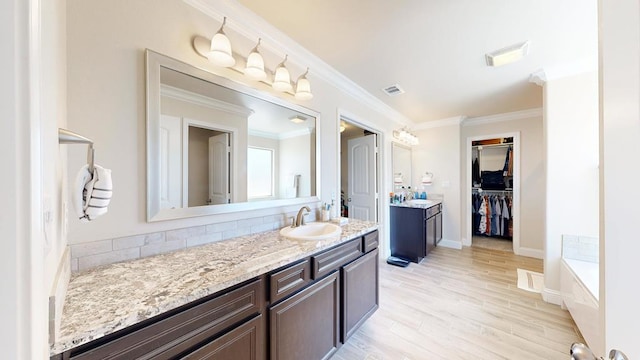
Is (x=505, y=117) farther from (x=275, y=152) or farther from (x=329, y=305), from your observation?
(x=329, y=305)

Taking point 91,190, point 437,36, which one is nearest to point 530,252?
point 437,36

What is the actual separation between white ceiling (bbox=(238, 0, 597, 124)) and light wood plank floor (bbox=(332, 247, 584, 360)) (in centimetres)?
241

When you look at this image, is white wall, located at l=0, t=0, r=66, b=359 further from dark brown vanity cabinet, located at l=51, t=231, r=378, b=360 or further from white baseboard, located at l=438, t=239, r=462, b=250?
white baseboard, located at l=438, t=239, r=462, b=250

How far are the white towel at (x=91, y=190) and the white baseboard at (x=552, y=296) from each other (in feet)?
12.2

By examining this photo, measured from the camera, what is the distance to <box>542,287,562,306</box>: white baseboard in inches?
92.3

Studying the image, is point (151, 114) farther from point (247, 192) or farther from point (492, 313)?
point (492, 313)

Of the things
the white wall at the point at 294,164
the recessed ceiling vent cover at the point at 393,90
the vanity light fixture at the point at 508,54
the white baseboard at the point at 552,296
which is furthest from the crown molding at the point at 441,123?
the white wall at the point at 294,164

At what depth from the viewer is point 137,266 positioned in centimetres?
107

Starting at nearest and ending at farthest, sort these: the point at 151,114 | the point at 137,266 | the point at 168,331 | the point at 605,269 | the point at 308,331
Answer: the point at 605,269 → the point at 168,331 → the point at 137,266 → the point at 151,114 → the point at 308,331

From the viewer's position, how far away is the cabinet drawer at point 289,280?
3.84 ft

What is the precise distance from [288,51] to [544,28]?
6.54 ft

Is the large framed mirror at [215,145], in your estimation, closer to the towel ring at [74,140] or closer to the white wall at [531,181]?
the towel ring at [74,140]

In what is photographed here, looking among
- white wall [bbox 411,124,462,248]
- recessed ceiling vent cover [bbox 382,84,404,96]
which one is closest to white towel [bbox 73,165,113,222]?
recessed ceiling vent cover [bbox 382,84,404,96]
